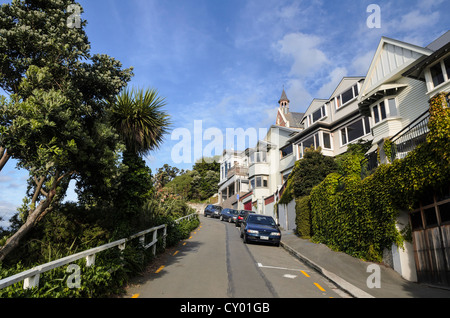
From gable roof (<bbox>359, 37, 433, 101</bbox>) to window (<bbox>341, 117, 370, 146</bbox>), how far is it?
3021 millimetres

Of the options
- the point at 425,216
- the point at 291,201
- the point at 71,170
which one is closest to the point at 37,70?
the point at 71,170

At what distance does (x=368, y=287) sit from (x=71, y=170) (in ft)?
27.0

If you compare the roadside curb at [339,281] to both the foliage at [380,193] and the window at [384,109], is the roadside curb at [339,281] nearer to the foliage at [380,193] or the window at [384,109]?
the foliage at [380,193]

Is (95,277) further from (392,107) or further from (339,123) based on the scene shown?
(339,123)

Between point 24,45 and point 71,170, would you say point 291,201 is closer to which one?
point 71,170

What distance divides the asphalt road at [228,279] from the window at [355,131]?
54.8 ft

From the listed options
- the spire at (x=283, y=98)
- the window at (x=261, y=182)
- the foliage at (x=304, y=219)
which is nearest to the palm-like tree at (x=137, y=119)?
the foliage at (x=304, y=219)

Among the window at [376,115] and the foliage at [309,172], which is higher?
the window at [376,115]

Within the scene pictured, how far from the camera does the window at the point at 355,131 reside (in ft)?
77.5

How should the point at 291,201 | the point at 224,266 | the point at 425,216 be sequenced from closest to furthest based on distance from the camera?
the point at 425,216
the point at 224,266
the point at 291,201

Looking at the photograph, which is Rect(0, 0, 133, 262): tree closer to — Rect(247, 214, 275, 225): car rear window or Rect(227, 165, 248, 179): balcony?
Rect(247, 214, 275, 225): car rear window

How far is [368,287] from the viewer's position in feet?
23.2

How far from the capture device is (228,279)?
287 inches

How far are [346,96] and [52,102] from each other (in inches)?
1027
